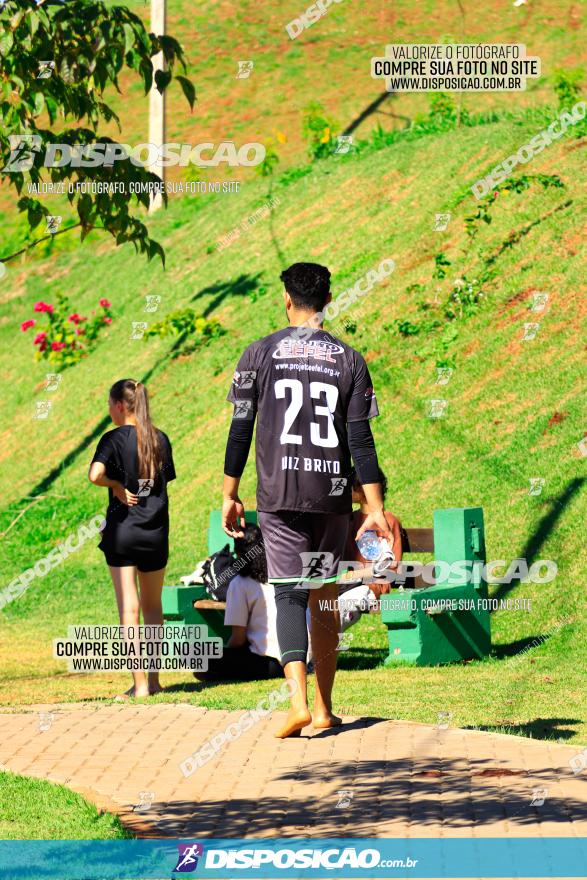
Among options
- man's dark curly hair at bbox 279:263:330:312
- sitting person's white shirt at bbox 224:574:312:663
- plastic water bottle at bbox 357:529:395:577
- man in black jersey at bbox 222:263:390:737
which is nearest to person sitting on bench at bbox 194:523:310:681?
sitting person's white shirt at bbox 224:574:312:663

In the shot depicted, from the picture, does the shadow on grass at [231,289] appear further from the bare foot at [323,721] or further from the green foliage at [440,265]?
the bare foot at [323,721]

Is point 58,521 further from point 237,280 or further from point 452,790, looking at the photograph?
point 452,790

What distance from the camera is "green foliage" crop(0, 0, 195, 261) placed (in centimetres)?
862

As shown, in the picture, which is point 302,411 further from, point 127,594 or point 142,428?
point 127,594

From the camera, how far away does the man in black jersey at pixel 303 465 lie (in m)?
6.46

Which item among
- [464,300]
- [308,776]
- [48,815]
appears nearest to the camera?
[48,815]

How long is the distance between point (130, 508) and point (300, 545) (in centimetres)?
255

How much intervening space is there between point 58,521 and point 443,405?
227 inches

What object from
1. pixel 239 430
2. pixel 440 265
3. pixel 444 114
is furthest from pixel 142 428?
pixel 444 114

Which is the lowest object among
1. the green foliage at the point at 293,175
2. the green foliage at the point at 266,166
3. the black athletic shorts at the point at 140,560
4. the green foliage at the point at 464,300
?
the black athletic shorts at the point at 140,560

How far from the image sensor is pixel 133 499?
8734 millimetres

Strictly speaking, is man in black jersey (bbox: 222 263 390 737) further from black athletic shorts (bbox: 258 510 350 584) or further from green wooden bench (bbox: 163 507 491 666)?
green wooden bench (bbox: 163 507 491 666)

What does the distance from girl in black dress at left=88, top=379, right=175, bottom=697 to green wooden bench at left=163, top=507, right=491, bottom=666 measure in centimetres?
80

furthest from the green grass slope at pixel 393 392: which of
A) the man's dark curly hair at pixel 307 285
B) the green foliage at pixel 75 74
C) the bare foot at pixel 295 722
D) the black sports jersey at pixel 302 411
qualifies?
the green foliage at pixel 75 74
